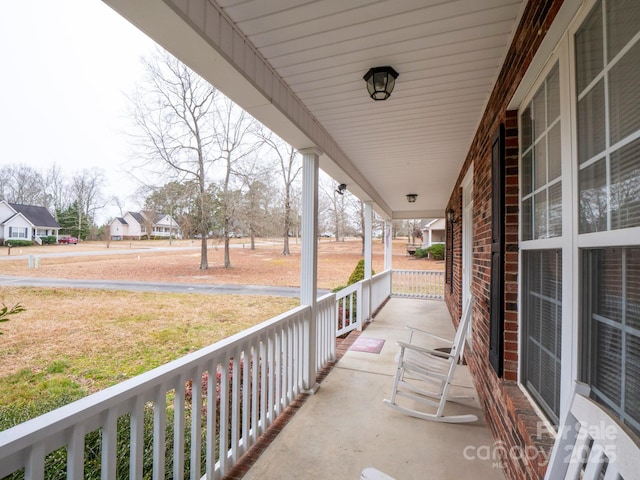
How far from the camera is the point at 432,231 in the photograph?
24000mm

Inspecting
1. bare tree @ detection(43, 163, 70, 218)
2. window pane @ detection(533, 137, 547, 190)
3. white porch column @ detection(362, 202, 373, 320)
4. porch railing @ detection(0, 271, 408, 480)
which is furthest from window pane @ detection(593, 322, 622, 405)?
white porch column @ detection(362, 202, 373, 320)

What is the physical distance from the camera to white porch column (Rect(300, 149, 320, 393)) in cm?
295

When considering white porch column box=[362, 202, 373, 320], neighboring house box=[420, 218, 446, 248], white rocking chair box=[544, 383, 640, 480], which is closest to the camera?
white rocking chair box=[544, 383, 640, 480]

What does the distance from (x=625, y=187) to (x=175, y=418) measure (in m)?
2.01

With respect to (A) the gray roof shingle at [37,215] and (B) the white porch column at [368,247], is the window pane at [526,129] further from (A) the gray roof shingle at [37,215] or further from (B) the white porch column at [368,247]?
(B) the white porch column at [368,247]

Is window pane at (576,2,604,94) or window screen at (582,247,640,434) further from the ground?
window pane at (576,2,604,94)

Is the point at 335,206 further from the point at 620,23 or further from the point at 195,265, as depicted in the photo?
the point at 620,23

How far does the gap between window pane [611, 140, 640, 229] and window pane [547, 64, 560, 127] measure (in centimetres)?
58

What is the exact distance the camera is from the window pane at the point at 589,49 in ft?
3.39

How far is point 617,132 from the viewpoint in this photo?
36.9 inches

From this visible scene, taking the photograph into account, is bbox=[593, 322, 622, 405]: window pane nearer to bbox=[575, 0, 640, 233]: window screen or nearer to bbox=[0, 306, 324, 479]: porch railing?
bbox=[575, 0, 640, 233]: window screen

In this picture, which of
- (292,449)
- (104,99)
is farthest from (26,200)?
(292,449)

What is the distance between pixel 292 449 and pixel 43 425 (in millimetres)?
1613

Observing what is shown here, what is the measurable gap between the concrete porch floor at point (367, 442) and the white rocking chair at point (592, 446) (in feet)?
3.99
